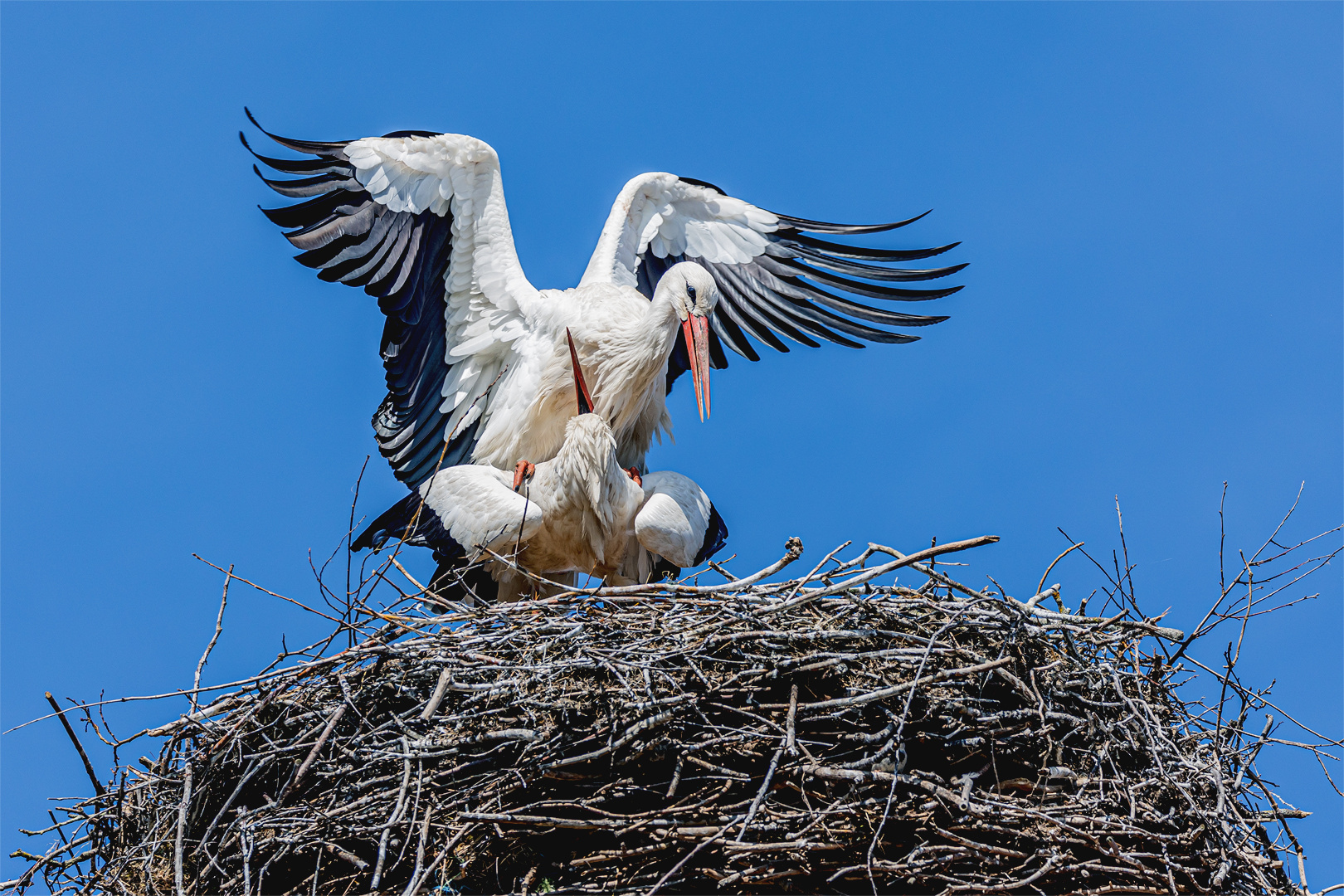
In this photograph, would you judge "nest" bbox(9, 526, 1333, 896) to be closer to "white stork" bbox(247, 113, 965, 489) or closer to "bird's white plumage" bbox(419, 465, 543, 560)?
"bird's white plumage" bbox(419, 465, 543, 560)

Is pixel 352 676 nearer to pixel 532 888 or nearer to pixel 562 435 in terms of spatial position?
pixel 532 888

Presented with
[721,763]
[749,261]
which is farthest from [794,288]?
[721,763]

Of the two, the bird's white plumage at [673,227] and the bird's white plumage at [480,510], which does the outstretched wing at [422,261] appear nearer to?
the bird's white plumage at [480,510]

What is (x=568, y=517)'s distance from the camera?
16.4 ft

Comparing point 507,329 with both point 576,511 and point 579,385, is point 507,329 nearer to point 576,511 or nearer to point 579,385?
point 579,385

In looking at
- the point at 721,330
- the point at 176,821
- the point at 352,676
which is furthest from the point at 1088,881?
the point at 721,330

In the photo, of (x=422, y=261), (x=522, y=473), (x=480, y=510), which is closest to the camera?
(x=480, y=510)

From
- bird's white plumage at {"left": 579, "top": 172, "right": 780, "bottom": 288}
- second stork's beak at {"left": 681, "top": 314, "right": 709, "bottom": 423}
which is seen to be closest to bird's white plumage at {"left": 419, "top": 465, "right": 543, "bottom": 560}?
second stork's beak at {"left": 681, "top": 314, "right": 709, "bottom": 423}

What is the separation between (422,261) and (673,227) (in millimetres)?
1253

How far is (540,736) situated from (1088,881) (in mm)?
1387

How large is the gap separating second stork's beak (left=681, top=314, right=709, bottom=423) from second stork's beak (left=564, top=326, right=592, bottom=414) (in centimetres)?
41

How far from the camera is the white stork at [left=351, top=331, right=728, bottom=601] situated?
4.93 m

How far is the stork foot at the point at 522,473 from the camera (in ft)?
16.9

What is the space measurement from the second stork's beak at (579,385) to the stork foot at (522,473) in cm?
29
